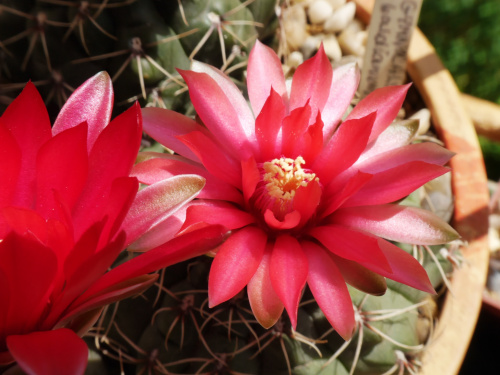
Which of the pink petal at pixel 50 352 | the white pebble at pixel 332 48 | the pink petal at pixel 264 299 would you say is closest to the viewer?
the pink petal at pixel 50 352

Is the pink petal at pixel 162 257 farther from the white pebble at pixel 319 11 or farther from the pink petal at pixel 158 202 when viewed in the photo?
the white pebble at pixel 319 11

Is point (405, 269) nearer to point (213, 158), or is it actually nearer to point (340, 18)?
point (213, 158)

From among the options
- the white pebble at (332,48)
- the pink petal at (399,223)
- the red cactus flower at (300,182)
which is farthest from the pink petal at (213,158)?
the white pebble at (332,48)

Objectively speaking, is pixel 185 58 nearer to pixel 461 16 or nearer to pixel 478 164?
pixel 478 164

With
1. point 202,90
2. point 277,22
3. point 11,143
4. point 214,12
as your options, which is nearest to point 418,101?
point 277,22

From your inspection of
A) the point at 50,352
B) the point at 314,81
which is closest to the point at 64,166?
the point at 50,352
